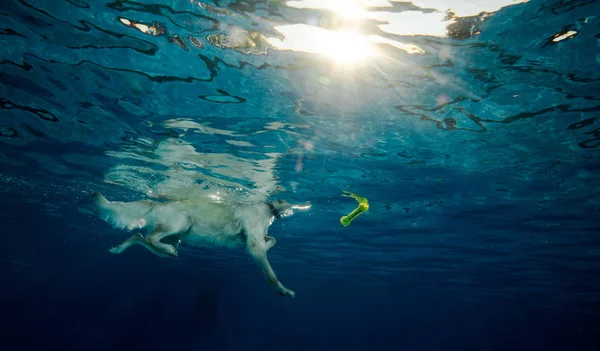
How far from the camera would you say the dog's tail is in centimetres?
668

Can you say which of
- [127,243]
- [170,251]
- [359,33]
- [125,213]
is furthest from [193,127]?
[359,33]

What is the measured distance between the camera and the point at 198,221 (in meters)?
7.18

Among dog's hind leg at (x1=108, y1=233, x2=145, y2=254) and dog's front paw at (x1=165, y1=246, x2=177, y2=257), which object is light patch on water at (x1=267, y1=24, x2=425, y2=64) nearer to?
dog's front paw at (x1=165, y1=246, x2=177, y2=257)

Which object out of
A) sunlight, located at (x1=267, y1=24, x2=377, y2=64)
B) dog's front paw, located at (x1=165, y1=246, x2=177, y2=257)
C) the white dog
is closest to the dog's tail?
the white dog

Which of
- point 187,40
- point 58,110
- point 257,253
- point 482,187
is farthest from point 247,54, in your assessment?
point 482,187

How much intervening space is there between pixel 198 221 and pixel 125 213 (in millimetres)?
1661

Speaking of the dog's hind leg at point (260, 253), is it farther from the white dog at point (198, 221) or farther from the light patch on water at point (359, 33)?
the light patch on water at point (359, 33)

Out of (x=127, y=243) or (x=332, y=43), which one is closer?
(x=127, y=243)

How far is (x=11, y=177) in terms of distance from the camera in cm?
1669

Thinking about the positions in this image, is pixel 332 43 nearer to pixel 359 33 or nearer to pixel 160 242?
pixel 359 33

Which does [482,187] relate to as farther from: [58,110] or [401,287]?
[401,287]

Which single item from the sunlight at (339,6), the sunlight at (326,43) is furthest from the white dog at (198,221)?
the sunlight at (339,6)

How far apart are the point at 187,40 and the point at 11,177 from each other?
56.3 ft

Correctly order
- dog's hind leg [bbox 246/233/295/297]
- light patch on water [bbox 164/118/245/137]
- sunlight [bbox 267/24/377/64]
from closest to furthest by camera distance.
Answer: dog's hind leg [bbox 246/233/295/297] < sunlight [bbox 267/24/377/64] < light patch on water [bbox 164/118/245/137]
